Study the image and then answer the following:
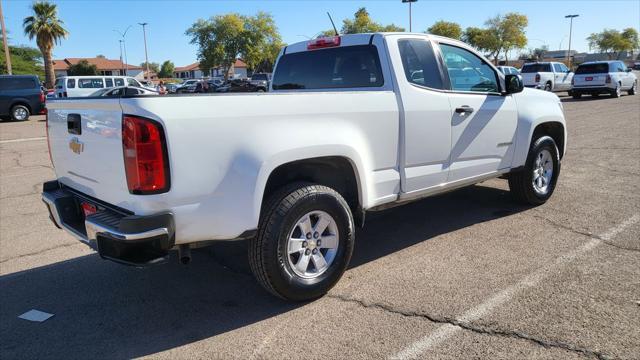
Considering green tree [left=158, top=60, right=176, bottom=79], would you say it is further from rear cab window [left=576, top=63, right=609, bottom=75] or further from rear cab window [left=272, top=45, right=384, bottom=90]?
rear cab window [left=272, top=45, right=384, bottom=90]

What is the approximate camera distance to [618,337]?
302 centimetres

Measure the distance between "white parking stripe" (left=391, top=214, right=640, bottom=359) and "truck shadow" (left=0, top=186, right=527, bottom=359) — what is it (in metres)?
0.99

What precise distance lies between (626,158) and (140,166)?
870cm

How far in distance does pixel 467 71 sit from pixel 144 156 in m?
3.39

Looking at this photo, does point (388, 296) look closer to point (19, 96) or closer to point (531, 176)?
point (531, 176)

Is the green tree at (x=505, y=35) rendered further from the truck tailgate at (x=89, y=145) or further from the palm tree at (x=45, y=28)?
the truck tailgate at (x=89, y=145)

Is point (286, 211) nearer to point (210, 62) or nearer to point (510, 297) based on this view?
point (510, 297)

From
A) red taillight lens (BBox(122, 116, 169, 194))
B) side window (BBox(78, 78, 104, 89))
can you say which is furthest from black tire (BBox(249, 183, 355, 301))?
side window (BBox(78, 78, 104, 89))

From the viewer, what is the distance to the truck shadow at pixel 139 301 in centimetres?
320

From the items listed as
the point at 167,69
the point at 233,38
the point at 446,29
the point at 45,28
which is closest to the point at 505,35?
the point at 446,29

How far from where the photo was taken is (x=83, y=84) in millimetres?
24531

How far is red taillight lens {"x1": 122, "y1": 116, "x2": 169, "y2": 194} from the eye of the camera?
9.20 feet

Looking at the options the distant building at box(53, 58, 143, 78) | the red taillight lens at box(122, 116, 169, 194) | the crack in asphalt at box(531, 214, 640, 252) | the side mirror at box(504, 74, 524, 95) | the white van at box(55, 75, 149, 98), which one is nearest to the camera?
the red taillight lens at box(122, 116, 169, 194)

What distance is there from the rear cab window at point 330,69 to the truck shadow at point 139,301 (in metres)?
1.58
